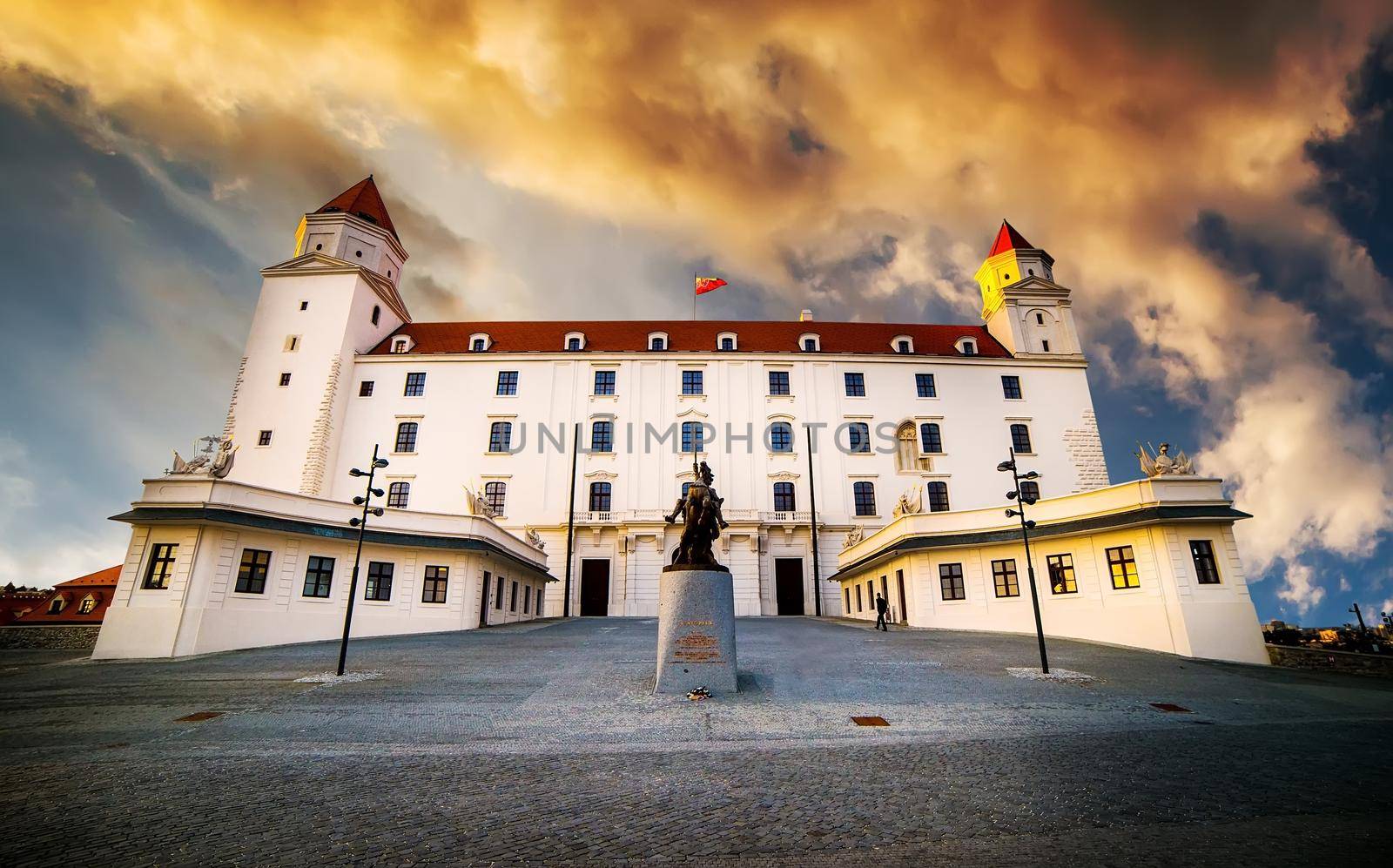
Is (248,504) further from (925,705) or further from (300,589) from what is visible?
(925,705)

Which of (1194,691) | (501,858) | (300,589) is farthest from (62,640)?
(1194,691)

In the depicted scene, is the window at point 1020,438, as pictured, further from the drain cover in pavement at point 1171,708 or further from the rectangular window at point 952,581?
the drain cover in pavement at point 1171,708

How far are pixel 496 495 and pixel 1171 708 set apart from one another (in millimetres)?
35318

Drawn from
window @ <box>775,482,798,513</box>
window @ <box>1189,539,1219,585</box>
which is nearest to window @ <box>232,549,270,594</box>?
window @ <box>775,482,798,513</box>

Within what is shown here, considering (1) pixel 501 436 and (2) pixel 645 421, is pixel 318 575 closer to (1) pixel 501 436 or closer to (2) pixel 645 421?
(1) pixel 501 436

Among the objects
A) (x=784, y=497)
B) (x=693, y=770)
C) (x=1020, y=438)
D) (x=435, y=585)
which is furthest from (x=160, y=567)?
(x=1020, y=438)

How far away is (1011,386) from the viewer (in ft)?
138

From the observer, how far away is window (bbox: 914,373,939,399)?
137ft

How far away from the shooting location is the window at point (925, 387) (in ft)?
137

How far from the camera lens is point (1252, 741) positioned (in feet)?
26.6

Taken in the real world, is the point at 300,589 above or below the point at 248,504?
below

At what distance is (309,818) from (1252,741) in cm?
1141

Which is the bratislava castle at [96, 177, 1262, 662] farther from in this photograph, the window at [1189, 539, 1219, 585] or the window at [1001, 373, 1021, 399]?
the window at [1189, 539, 1219, 585]

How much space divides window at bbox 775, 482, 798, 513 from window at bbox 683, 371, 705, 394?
8.40 meters
